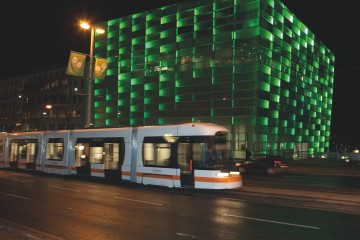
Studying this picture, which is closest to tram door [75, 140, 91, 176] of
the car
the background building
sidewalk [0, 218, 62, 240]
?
the car

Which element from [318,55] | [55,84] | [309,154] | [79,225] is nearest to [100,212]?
[79,225]

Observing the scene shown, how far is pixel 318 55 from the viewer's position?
62.9 m

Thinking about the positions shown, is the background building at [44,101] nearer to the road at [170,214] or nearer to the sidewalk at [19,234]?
the road at [170,214]

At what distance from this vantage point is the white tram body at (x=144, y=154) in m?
16.0

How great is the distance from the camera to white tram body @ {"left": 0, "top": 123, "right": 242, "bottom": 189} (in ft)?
52.4

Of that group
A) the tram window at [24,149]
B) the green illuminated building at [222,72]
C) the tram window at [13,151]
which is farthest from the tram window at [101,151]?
the green illuminated building at [222,72]

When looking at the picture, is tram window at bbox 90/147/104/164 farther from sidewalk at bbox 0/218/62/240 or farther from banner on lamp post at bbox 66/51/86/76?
sidewalk at bbox 0/218/62/240

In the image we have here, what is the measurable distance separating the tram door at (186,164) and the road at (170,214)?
0.56 meters

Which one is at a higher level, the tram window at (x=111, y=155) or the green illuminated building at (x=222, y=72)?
the green illuminated building at (x=222, y=72)

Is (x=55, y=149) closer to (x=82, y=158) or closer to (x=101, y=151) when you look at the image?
(x=82, y=158)

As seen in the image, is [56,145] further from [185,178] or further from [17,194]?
[185,178]

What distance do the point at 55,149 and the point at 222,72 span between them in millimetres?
27303

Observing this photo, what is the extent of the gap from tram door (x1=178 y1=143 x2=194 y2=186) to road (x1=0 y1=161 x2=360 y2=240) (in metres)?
0.56

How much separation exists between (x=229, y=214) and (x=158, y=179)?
6.79m
